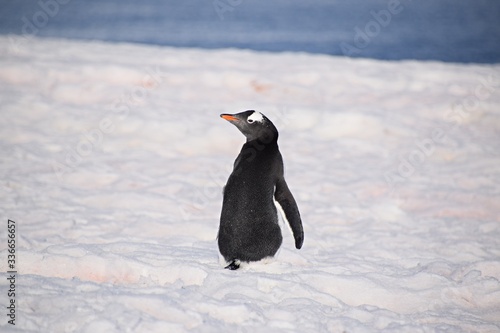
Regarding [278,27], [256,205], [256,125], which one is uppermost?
[278,27]

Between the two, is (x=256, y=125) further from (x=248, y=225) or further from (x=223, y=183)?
(x=223, y=183)

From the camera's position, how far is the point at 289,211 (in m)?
3.39

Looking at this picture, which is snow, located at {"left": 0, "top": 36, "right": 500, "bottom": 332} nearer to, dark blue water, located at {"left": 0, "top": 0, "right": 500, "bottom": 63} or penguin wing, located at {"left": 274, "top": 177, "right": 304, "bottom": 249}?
penguin wing, located at {"left": 274, "top": 177, "right": 304, "bottom": 249}

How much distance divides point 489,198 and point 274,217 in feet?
9.92

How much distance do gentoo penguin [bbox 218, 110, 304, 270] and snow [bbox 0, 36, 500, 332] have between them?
137mm

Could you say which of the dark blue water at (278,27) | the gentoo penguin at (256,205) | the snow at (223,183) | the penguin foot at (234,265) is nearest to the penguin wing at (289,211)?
the gentoo penguin at (256,205)

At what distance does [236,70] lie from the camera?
1002 centimetres

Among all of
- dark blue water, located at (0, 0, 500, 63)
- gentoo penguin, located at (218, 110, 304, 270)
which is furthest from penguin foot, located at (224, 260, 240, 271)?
dark blue water, located at (0, 0, 500, 63)

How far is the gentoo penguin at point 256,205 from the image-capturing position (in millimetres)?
3369

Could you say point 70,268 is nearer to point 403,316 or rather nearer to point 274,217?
point 274,217

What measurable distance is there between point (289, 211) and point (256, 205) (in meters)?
0.18

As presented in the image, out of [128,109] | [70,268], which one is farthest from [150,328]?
[128,109]

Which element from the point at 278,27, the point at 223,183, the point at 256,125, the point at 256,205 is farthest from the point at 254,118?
the point at 278,27

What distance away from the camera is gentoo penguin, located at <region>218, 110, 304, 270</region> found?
3.37 metres
